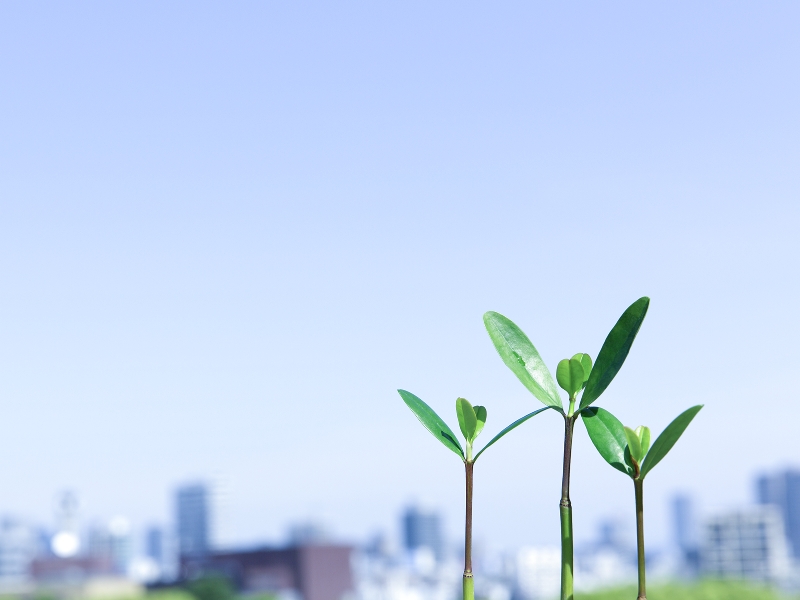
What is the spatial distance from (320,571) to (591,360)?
26.8 m

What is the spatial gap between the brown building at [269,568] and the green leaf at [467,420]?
25.9 m

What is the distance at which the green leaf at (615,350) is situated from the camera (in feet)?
1.99

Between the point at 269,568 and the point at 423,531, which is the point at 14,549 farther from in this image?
the point at 269,568

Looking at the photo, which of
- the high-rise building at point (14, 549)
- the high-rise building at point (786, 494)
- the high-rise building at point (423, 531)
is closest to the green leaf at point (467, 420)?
the high-rise building at point (14, 549)

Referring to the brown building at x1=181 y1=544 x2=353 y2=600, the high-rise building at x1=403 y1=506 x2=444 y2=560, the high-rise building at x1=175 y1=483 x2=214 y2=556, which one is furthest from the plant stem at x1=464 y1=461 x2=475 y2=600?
the high-rise building at x1=403 y1=506 x2=444 y2=560

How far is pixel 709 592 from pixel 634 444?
728 cm

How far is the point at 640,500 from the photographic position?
597 millimetres

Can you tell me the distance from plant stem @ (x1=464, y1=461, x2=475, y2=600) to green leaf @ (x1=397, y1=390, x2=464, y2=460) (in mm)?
17

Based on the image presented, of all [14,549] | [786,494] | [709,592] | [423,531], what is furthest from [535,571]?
[709,592]

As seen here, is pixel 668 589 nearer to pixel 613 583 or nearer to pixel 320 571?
pixel 613 583

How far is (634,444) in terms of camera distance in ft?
1.91

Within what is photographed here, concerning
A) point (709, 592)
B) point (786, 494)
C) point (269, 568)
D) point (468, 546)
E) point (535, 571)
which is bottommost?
point (535, 571)

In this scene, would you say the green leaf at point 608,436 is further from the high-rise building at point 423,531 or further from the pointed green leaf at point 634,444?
the high-rise building at point 423,531

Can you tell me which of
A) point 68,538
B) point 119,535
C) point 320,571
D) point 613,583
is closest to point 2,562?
point 119,535
